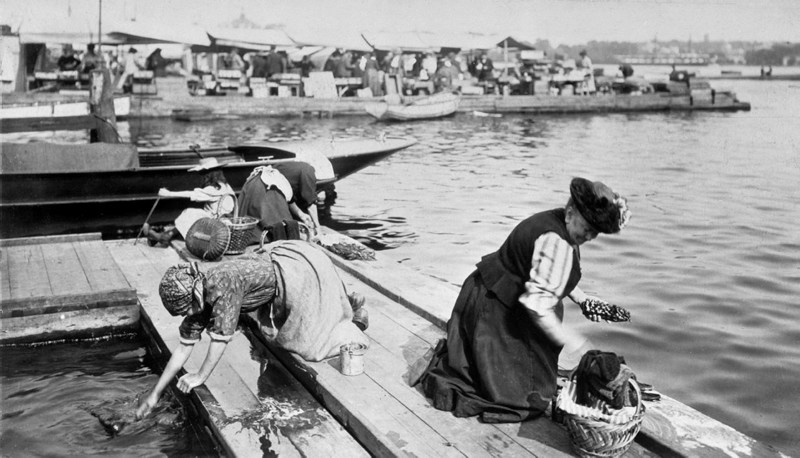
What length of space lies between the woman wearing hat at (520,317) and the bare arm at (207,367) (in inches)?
45.5

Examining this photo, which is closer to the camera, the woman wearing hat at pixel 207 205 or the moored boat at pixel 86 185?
the woman wearing hat at pixel 207 205

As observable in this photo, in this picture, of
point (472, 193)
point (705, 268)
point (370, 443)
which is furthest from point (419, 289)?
point (472, 193)

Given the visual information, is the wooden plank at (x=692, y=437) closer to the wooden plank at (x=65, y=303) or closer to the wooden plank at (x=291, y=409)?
the wooden plank at (x=291, y=409)

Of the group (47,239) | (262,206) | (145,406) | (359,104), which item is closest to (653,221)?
(262,206)

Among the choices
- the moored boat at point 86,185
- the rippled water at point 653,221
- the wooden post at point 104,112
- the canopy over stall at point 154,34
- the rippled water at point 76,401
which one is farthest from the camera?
the canopy over stall at point 154,34

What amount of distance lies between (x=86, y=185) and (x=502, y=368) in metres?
8.37

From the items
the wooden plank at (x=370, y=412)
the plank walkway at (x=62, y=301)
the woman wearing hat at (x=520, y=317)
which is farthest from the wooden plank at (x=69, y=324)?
the woman wearing hat at (x=520, y=317)

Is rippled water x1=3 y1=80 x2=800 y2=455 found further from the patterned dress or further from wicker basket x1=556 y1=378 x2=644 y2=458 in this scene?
the patterned dress

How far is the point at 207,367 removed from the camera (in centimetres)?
414

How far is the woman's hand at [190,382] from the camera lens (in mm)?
4160

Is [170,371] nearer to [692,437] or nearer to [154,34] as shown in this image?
[692,437]

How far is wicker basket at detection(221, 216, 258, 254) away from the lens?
286 inches

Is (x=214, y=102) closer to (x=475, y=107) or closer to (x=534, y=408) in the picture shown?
(x=475, y=107)

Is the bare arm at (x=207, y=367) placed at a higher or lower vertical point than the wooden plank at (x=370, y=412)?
higher
